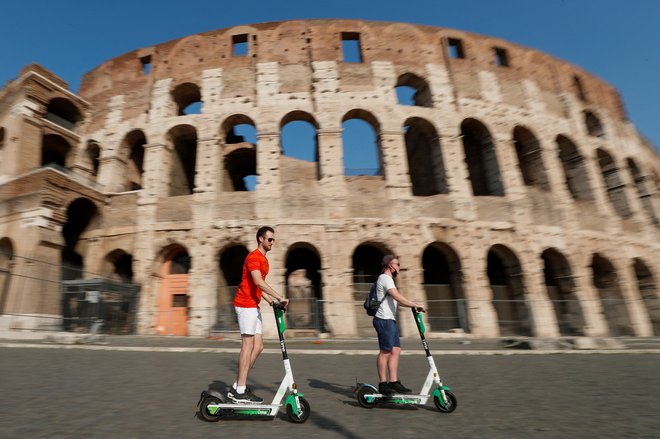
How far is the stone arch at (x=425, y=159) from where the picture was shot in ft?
48.1

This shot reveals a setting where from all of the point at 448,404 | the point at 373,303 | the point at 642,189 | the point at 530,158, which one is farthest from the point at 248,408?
the point at 642,189

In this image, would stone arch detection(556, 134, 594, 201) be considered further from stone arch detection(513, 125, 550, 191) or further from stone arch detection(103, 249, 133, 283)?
stone arch detection(103, 249, 133, 283)

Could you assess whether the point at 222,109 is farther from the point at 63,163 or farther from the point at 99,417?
the point at 99,417

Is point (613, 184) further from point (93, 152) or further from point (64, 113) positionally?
point (64, 113)

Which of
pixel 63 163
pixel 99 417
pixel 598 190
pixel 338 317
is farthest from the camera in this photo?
pixel 63 163

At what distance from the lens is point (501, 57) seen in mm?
18188

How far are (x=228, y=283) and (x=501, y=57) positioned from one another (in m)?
18.4

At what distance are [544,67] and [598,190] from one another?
721cm

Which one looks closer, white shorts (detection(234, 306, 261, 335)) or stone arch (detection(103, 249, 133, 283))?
white shorts (detection(234, 306, 261, 335))

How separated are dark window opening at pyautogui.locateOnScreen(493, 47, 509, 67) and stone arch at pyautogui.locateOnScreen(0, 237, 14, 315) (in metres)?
23.1

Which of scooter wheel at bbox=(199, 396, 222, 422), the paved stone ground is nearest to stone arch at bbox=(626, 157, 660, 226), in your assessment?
the paved stone ground

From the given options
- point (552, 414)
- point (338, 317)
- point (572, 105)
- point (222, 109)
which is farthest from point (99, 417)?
point (572, 105)

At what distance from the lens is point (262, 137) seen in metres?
14.1

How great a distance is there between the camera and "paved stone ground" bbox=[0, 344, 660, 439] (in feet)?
7.67
